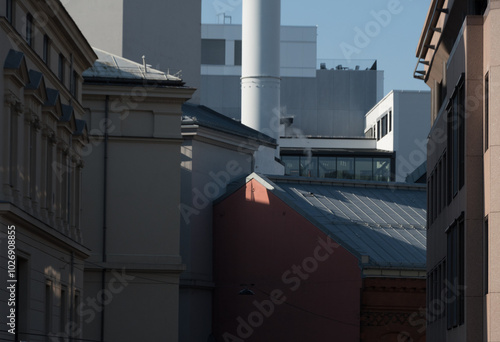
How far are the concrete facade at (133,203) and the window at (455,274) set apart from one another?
1710 centimetres

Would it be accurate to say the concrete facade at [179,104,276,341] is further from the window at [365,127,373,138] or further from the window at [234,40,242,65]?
the window at [234,40,242,65]

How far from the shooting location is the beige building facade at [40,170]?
90.2 ft

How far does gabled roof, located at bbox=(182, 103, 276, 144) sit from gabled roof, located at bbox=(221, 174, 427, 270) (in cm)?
306

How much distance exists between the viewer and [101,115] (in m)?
47.0

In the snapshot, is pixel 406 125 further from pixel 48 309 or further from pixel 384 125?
pixel 48 309

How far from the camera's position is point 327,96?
104750 millimetres

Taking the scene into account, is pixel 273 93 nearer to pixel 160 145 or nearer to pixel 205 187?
pixel 205 187

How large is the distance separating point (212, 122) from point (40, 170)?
84.6 ft

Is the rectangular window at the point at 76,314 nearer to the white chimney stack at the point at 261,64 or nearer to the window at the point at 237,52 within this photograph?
the white chimney stack at the point at 261,64

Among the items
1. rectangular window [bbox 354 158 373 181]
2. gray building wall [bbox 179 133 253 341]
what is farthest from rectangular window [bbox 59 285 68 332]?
rectangular window [bbox 354 158 373 181]

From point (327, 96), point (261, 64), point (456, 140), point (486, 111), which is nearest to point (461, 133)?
point (456, 140)

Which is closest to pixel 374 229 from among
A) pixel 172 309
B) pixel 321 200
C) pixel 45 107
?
pixel 321 200

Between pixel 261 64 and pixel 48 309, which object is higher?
pixel 261 64

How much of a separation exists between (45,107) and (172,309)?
53.1 feet
